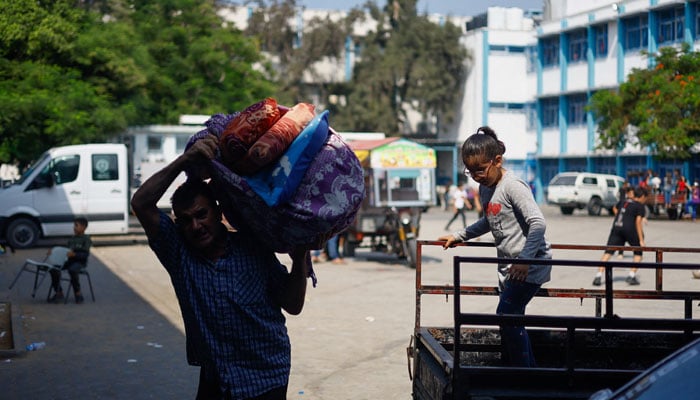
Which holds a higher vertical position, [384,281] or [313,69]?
[313,69]

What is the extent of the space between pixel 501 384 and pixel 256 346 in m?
1.22

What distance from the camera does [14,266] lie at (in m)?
18.4

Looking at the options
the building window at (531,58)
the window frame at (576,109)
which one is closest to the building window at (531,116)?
the building window at (531,58)

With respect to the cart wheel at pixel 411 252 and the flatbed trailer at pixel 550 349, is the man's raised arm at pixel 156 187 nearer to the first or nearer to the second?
the flatbed trailer at pixel 550 349

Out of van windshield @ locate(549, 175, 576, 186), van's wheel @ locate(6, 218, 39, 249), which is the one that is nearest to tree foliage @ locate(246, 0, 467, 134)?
van windshield @ locate(549, 175, 576, 186)

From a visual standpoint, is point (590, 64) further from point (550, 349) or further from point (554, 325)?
point (554, 325)

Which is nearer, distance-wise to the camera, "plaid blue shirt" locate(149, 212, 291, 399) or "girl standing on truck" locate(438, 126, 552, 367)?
"plaid blue shirt" locate(149, 212, 291, 399)

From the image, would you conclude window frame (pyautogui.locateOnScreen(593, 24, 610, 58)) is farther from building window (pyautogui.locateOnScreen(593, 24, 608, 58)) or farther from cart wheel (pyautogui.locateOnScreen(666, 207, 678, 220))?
cart wheel (pyautogui.locateOnScreen(666, 207, 678, 220))

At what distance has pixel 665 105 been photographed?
1485 inches

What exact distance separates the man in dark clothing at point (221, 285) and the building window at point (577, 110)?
175 feet

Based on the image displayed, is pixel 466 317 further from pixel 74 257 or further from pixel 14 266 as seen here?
pixel 14 266

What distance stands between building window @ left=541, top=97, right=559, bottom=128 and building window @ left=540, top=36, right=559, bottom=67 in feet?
7.64

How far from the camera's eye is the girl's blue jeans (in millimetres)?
5215

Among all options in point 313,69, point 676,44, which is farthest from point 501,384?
point 313,69
